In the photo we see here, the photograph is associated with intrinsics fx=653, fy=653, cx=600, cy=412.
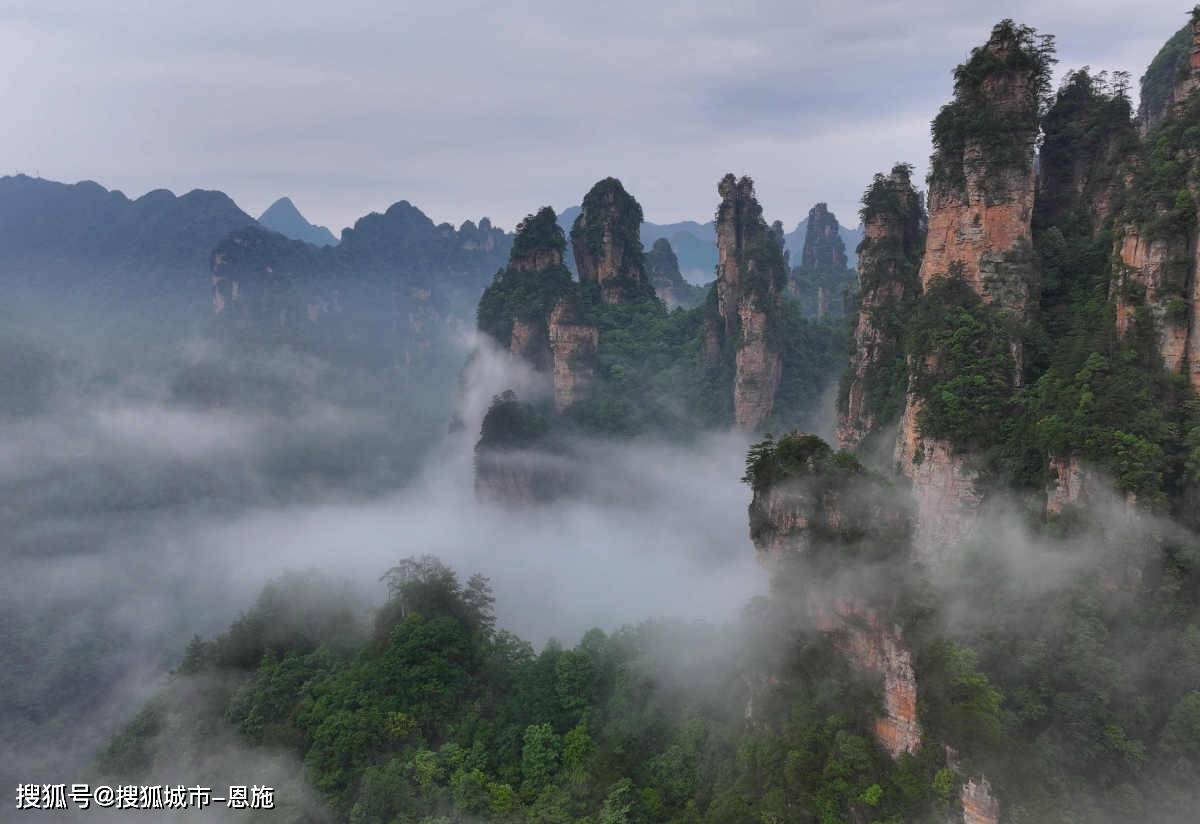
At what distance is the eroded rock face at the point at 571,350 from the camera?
61.2 metres

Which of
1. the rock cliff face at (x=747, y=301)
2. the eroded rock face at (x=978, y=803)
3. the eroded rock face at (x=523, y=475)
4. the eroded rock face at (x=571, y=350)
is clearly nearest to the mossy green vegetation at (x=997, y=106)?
the eroded rock face at (x=978, y=803)

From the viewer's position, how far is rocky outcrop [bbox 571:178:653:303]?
236 feet

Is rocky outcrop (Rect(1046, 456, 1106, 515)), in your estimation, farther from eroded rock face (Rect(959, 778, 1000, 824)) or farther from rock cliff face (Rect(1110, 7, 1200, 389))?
eroded rock face (Rect(959, 778, 1000, 824))

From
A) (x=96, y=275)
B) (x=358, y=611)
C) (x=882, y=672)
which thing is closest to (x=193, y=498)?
(x=358, y=611)

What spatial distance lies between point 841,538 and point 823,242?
98353mm

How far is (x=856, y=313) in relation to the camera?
131ft

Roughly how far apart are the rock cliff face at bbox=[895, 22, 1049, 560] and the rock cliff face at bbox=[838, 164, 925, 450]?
6734 millimetres

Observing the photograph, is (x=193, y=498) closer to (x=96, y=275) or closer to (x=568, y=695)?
(x=568, y=695)

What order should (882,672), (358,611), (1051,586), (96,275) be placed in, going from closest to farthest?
(882,672) < (1051,586) < (358,611) < (96,275)

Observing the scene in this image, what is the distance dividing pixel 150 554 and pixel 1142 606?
2969 inches

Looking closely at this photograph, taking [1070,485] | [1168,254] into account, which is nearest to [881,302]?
[1168,254]

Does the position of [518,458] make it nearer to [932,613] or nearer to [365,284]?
[932,613]

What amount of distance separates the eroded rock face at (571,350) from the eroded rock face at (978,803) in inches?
1914

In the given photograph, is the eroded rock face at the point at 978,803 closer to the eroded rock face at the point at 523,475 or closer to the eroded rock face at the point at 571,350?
the eroded rock face at the point at 523,475
